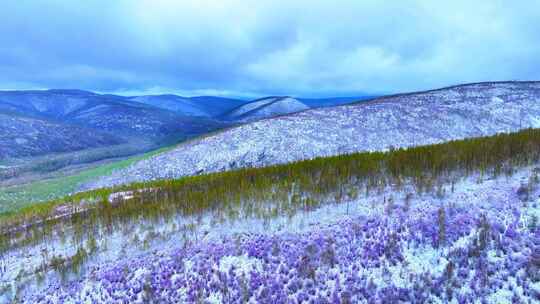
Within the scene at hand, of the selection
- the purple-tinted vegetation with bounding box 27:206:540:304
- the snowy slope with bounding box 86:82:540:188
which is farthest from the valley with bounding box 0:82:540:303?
the snowy slope with bounding box 86:82:540:188

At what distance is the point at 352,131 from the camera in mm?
22391

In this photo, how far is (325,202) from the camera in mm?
7203

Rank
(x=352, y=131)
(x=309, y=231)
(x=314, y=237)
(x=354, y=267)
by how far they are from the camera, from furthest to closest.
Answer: (x=352, y=131) < (x=309, y=231) < (x=314, y=237) < (x=354, y=267)

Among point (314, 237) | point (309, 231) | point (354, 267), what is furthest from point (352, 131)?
point (354, 267)

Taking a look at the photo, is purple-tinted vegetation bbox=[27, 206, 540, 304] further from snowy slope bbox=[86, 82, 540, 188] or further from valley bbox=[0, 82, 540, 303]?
snowy slope bbox=[86, 82, 540, 188]

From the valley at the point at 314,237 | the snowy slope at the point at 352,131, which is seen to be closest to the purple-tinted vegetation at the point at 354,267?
the valley at the point at 314,237

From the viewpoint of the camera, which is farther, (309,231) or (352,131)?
(352,131)

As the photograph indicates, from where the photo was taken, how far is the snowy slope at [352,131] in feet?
65.3

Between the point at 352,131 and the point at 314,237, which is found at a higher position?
the point at 352,131

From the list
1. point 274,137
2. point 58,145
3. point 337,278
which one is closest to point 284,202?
point 337,278

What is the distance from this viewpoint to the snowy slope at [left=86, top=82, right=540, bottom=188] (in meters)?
19.9

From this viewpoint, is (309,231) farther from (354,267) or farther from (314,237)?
(354,267)

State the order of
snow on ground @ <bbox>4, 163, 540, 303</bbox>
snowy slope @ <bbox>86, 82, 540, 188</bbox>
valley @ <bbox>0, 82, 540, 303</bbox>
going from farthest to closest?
snowy slope @ <bbox>86, 82, 540, 188</bbox>
snow on ground @ <bbox>4, 163, 540, 303</bbox>
valley @ <bbox>0, 82, 540, 303</bbox>

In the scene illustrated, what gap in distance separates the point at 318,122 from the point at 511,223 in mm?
20033
